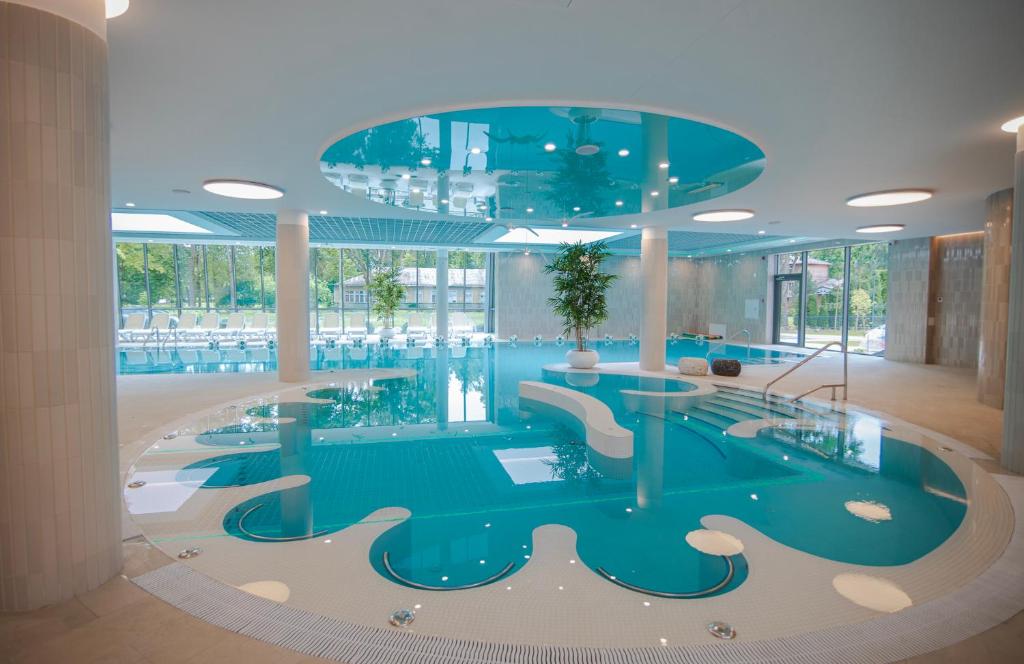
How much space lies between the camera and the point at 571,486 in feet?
17.0

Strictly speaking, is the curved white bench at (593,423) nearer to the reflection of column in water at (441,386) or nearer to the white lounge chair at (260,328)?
the reflection of column in water at (441,386)

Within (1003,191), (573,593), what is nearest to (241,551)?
(573,593)

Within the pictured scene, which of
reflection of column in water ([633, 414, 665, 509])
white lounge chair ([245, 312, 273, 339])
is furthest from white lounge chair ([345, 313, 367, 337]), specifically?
reflection of column in water ([633, 414, 665, 509])

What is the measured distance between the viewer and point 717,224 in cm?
1267

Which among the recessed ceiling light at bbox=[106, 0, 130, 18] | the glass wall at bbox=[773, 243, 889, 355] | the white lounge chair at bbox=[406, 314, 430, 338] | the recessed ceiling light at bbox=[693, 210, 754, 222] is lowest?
the white lounge chair at bbox=[406, 314, 430, 338]

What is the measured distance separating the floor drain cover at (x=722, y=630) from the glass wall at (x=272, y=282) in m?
19.3

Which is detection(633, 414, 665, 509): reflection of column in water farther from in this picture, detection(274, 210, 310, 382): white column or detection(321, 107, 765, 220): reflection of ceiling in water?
detection(274, 210, 310, 382): white column

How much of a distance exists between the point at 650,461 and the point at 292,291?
324 inches

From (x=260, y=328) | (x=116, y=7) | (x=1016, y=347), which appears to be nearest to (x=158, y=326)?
(x=260, y=328)

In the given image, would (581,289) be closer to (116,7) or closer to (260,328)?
(116,7)

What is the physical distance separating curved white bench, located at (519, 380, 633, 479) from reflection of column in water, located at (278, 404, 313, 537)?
301 cm

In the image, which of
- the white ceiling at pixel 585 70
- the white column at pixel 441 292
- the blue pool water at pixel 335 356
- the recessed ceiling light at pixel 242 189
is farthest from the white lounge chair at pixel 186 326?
the white ceiling at pixel 585 70

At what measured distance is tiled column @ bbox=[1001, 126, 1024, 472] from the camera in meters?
5.14

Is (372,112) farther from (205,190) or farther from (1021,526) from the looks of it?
(1021,526)
